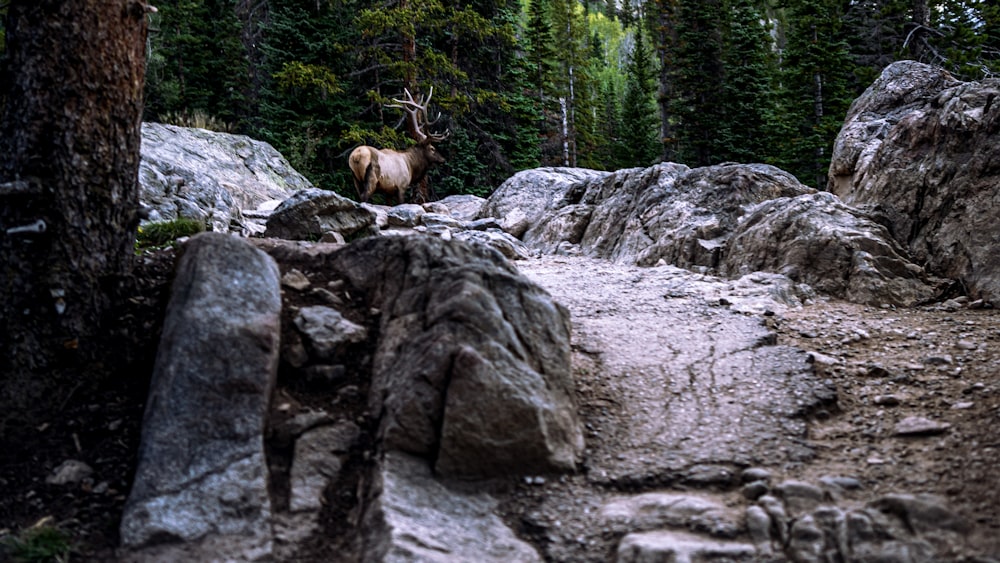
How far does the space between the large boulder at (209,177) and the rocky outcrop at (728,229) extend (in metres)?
4.95

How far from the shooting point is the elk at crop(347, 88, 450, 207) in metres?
15.6

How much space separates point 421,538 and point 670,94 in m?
27.0

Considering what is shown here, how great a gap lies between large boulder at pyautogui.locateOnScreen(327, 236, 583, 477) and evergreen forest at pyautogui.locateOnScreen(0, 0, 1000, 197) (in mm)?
13744

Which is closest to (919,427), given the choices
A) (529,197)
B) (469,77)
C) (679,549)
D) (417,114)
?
(679,549)

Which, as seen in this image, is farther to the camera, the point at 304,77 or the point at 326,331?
the point at 304,77

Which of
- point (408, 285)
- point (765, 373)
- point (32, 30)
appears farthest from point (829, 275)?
point (32, 30)

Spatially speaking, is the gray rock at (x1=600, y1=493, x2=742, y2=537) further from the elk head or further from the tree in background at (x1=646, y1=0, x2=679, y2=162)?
the tree in background at (x1=646, y1=0, x2=679, y2=162)

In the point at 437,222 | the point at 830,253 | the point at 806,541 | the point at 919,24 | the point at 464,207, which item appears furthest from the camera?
the point at 464,207

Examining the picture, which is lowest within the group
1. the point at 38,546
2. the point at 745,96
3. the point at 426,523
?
the point at 38,546

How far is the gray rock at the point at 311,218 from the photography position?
8430mm

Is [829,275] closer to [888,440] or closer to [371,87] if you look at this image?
[888,440]

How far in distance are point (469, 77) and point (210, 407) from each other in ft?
68.4

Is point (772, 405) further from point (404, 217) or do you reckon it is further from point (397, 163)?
point (397, 163)

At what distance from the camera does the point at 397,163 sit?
16.4 metres
